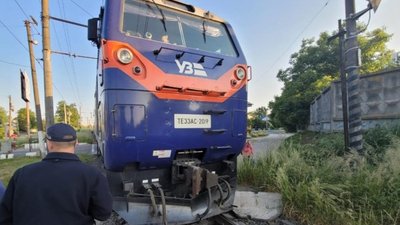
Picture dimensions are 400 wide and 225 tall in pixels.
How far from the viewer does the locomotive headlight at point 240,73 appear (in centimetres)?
468

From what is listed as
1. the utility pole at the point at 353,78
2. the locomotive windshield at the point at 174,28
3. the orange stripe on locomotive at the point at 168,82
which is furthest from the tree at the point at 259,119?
the orange stripe on locomotive at the point at 168,82

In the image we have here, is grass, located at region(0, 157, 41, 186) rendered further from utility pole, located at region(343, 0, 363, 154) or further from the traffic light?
utility pole, located at region(343, 0, 363, 154)

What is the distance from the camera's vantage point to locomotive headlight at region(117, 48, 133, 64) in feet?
12.1

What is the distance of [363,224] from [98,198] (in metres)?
3.50

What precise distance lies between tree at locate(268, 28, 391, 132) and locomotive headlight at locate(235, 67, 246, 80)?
24.1 meters

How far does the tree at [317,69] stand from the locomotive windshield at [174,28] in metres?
24.1

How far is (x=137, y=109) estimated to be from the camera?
370 centimetres

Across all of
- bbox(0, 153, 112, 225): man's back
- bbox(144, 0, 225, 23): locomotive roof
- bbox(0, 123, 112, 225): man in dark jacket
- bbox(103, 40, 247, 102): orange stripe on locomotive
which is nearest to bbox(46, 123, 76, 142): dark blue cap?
bbox(0, 123, 112, 225): man in dark jacket

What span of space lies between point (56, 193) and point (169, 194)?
7.19 feet

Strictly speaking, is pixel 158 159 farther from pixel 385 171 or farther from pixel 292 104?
pixel 292 104

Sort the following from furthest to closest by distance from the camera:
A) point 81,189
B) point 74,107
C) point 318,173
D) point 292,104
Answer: point 74,107 → point 292,104 → point 318,173 → point 81,189

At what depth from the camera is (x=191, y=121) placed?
Result: 162 inches

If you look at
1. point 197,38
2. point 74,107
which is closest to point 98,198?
point 197,38

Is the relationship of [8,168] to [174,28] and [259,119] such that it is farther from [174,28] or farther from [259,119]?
[259,119]
